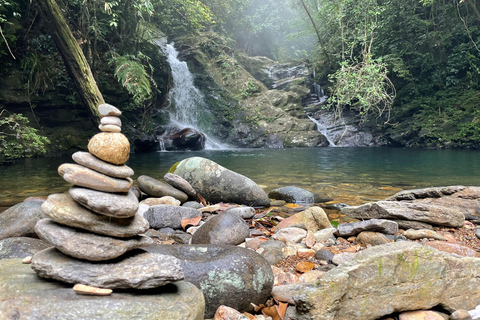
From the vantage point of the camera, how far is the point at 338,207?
5652 millimetres

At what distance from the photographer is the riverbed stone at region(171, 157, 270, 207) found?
19.9ft

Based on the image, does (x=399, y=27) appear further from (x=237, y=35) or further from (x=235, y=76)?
(x=237, y=35)

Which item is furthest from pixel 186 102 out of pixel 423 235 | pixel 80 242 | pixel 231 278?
pixel 80 242

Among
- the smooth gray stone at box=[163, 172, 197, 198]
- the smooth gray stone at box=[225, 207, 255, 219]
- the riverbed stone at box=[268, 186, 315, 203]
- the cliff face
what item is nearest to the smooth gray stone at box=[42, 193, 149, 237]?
the smooth gray stone at box=[225, 207, 255, 219]

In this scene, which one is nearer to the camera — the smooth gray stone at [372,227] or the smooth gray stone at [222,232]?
the smooth gray stone at [222,232]

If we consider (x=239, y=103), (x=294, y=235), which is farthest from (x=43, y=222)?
(x=239, y=103)

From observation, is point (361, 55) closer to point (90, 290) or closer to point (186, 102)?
point (186, 102)

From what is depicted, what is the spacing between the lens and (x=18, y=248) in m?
2.53

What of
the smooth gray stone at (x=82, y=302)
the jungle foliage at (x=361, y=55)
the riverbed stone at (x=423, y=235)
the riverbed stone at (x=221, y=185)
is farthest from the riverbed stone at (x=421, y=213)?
the jungle foliage at (x=361, y=55)

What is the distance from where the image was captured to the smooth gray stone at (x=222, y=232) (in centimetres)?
335

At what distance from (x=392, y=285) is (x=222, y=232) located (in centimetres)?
186

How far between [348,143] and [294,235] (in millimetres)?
20386

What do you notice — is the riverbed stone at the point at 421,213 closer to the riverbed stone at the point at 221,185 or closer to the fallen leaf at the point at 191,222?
the riverbed stone at the point at 221,185

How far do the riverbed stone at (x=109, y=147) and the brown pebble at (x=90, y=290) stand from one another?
2.67 feet
